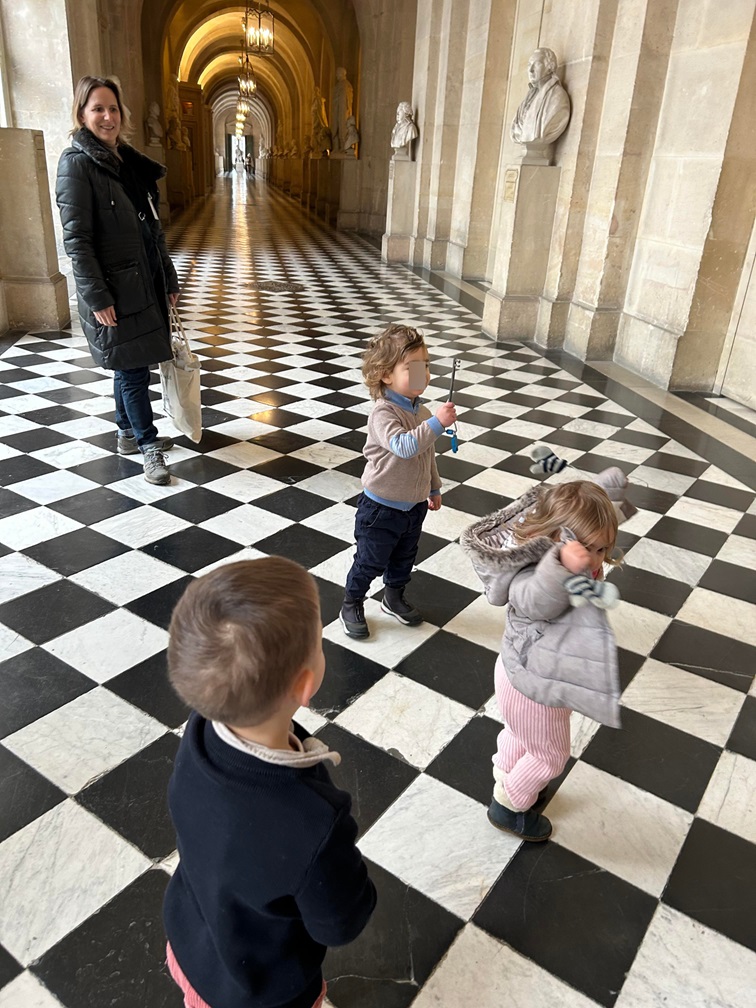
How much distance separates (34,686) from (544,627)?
169 cm

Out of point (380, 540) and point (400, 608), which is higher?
point (380, 540)

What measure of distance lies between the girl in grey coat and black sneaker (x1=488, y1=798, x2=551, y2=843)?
Answer: 109 millimetres

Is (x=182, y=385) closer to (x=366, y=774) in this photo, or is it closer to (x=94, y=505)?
(x=94, y=505)

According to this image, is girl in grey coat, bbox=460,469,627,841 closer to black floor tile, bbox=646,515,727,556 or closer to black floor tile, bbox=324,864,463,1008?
black floor tile, bbox=324,864,463,1008

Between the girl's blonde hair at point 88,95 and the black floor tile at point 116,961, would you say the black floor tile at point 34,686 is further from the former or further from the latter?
the girl's blonde hair at point 88,95

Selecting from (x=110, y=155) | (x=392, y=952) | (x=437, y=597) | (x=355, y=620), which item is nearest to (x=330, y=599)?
(x=355, y=620)

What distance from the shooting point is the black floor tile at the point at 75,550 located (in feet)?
10.3

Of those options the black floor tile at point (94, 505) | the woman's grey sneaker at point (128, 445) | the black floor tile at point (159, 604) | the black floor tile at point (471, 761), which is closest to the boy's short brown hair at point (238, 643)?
the black floor tile at point (471, 761)

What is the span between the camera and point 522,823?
1.94m

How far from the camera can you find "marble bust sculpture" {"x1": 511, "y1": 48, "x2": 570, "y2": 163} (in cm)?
698

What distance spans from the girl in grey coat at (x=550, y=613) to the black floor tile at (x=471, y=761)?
0.83ft

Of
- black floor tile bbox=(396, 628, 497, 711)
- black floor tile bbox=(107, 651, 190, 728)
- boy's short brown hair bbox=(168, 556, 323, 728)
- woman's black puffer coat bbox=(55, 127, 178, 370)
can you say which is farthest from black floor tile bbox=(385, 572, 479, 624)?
boy's short brown hair bbox=(168, 556, 323, 728)

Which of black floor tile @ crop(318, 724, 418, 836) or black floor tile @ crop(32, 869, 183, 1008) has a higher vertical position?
black floor tile @ crop(32, 869, 183, 1008)

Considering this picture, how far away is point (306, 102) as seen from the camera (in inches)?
1220
